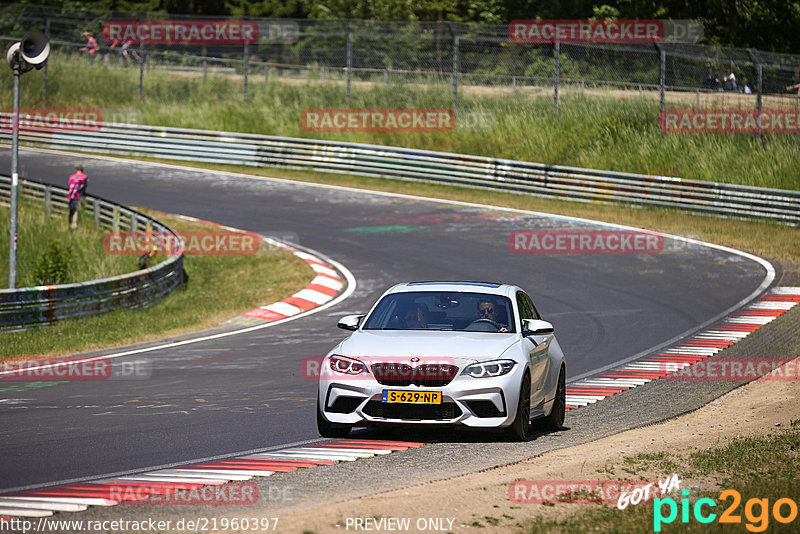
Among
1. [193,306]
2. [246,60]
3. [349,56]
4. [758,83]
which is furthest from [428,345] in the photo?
[246,60]

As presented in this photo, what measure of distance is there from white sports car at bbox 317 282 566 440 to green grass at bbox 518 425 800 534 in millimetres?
1308

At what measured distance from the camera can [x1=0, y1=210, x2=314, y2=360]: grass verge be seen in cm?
1704

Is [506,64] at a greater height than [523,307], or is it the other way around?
[506,64]

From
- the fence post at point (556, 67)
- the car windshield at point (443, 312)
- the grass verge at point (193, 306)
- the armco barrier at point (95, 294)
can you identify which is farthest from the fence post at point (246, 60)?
the car windshield at point (443, 312)

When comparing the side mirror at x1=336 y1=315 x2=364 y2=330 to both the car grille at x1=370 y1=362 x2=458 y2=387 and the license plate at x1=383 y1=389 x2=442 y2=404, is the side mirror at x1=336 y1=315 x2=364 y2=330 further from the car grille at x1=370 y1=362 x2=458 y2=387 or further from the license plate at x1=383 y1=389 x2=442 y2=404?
the license plate at x1=383 y1=389 x2=442 y2=404

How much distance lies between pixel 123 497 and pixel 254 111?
3287 cm

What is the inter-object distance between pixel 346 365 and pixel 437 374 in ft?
2.64

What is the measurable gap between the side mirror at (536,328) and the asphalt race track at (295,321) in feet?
7.08

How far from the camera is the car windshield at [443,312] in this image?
34.8 ft

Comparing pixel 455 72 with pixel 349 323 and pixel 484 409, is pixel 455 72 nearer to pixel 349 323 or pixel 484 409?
pixel 349 323

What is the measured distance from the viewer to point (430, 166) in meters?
33.9

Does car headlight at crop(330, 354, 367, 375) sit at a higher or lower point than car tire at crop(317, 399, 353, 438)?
higher

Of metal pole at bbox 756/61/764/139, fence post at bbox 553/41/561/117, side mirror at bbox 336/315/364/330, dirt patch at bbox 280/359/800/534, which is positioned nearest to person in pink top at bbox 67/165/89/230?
fence post at bbox 553/41/561/117

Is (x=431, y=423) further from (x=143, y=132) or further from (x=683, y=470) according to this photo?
(x=143, y=132)
